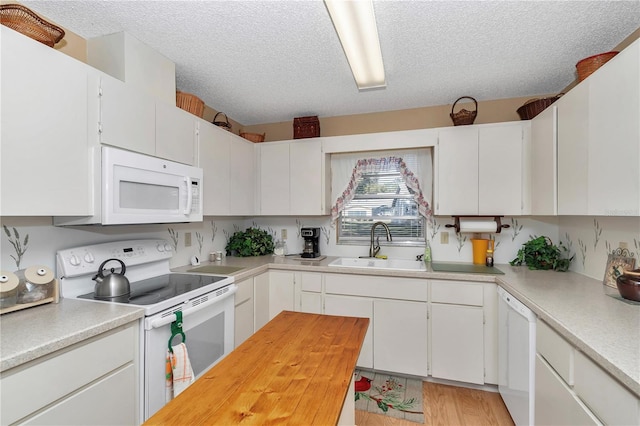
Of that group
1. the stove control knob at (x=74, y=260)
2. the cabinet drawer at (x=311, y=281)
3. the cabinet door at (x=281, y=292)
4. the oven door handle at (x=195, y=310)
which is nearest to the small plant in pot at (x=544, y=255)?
the cabinet drawer at (x=311, y=281)

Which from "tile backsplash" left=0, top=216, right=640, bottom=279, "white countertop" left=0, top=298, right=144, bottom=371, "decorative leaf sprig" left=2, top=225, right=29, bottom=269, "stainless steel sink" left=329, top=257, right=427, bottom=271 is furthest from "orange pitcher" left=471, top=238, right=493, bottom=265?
"decorative leaf sprig" left=2, top=225, right=29, bottom=269

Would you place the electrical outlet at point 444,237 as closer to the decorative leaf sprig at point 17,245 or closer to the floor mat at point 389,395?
the floor mat at point 389,395

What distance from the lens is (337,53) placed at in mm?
1961

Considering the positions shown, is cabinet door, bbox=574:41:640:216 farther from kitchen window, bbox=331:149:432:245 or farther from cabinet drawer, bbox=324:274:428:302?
kitchen window, bbox=331:149:432:245

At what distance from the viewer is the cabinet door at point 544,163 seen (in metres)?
1.99

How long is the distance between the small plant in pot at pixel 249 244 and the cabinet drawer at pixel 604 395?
2.60 m

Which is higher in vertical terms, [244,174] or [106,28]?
[106,28]

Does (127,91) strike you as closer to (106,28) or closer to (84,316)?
(106,28)

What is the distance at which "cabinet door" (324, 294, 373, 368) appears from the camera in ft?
8.28

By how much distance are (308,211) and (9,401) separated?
234cm

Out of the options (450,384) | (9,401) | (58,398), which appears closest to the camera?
(9,401)

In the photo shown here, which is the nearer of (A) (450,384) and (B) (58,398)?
(B) (58,398)

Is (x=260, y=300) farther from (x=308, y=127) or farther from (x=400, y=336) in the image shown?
(x=308, y=127)

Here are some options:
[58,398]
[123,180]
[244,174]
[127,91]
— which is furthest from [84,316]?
[244,174]
